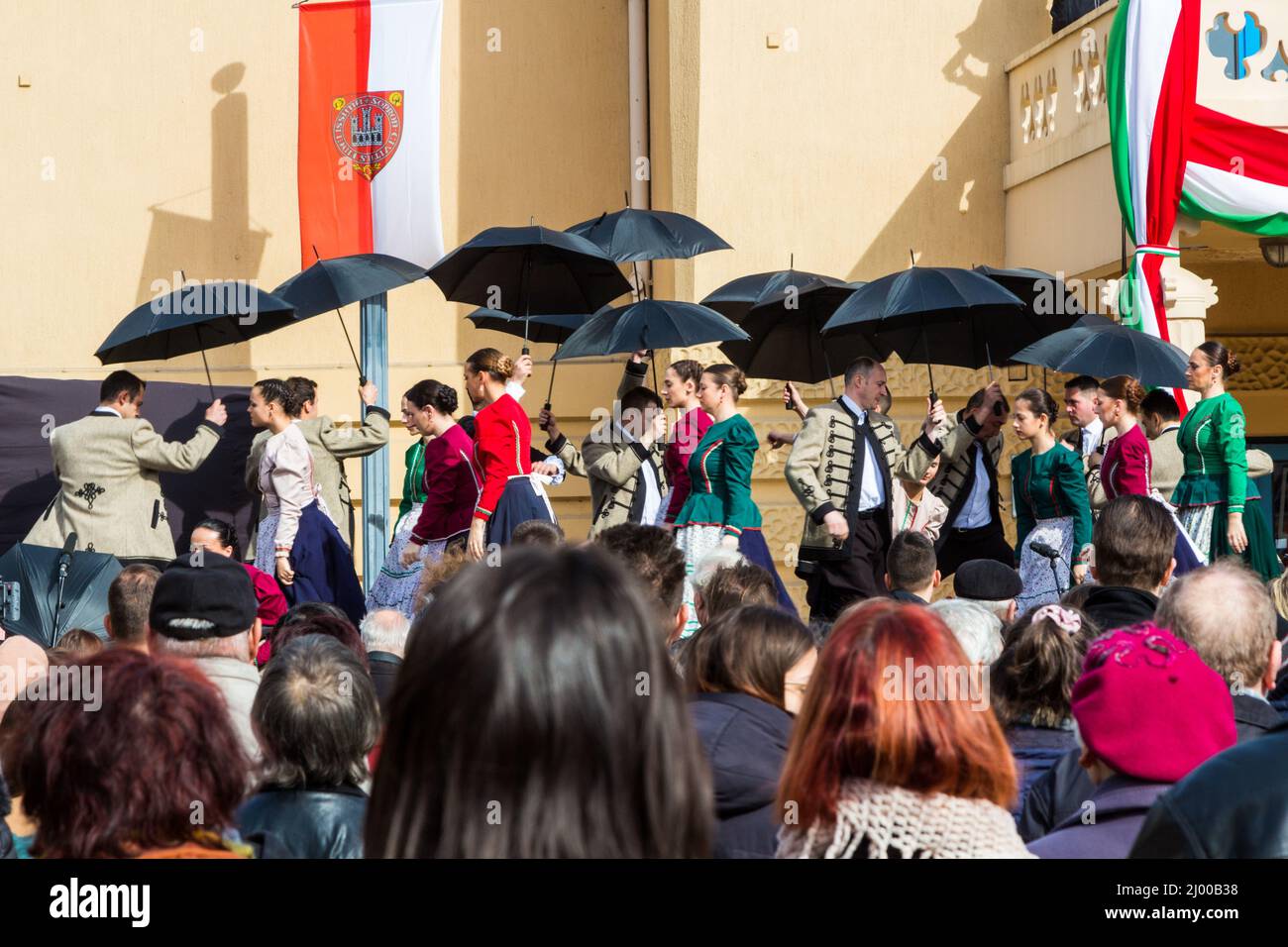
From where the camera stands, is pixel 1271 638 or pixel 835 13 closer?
pixel 1271 638

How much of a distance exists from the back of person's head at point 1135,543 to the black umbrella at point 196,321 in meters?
4.79

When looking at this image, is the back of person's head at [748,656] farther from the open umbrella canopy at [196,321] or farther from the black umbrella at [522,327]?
the black umbrella at [522,327]

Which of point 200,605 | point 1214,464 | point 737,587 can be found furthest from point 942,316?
point 200,605

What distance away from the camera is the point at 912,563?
589 centimetres

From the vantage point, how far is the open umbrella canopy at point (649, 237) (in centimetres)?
868

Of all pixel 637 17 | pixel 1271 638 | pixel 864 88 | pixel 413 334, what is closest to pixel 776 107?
pixel 864 88

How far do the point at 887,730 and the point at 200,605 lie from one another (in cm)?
216

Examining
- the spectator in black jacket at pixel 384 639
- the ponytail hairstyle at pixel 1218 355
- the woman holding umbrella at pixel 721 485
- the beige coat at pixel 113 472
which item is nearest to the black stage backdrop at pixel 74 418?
the beige coat at pixel 113 472

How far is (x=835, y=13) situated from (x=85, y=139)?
17.8ft

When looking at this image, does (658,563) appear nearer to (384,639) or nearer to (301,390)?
(384,639)

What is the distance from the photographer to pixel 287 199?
1187cm

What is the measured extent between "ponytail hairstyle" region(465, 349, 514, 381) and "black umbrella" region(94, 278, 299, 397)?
4.64ft

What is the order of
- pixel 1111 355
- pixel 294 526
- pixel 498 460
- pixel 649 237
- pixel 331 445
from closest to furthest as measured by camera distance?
pixel 498 460, pixel 1111 355, pixel 294 526, pixel 649 237, pixel 331 445

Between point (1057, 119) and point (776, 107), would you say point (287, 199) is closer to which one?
point (776, 107)
